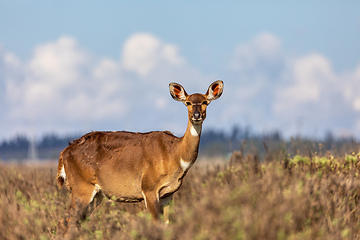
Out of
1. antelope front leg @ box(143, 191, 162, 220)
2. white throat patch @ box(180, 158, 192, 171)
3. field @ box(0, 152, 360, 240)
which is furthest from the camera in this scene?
white throat patch @ box(180, 158, 192, 171)

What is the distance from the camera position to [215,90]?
9430mm

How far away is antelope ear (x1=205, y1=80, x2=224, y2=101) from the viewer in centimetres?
927

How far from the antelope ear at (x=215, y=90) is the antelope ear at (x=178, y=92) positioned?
16.1 inches

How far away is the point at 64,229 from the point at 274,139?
6856mm

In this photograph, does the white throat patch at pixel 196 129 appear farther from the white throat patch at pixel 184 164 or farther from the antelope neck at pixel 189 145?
the white throat patch at pixel 184 164

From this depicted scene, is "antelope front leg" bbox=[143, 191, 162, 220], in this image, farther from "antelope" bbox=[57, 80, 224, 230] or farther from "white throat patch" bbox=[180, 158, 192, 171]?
"white throat patch" bbox=[180, 158, 192, 171]

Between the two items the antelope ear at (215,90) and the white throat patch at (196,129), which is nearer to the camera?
the white throat patch at (196,129)

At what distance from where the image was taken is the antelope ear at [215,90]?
9.27 metres

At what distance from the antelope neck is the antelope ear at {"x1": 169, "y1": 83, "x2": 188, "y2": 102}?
56cm

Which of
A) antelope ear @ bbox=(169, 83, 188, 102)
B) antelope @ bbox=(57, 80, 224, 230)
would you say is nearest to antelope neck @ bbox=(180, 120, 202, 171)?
antelope @ bbox=(57, 80, 224, 230)

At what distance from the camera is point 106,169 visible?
9.65 metres

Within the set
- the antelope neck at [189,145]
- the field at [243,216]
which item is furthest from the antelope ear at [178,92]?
the field at [243,216]

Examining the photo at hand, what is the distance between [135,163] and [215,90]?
194cm

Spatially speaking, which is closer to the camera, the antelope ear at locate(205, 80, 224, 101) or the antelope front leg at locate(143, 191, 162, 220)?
the antelope front leg at locate(143, 191, 162, 220)
